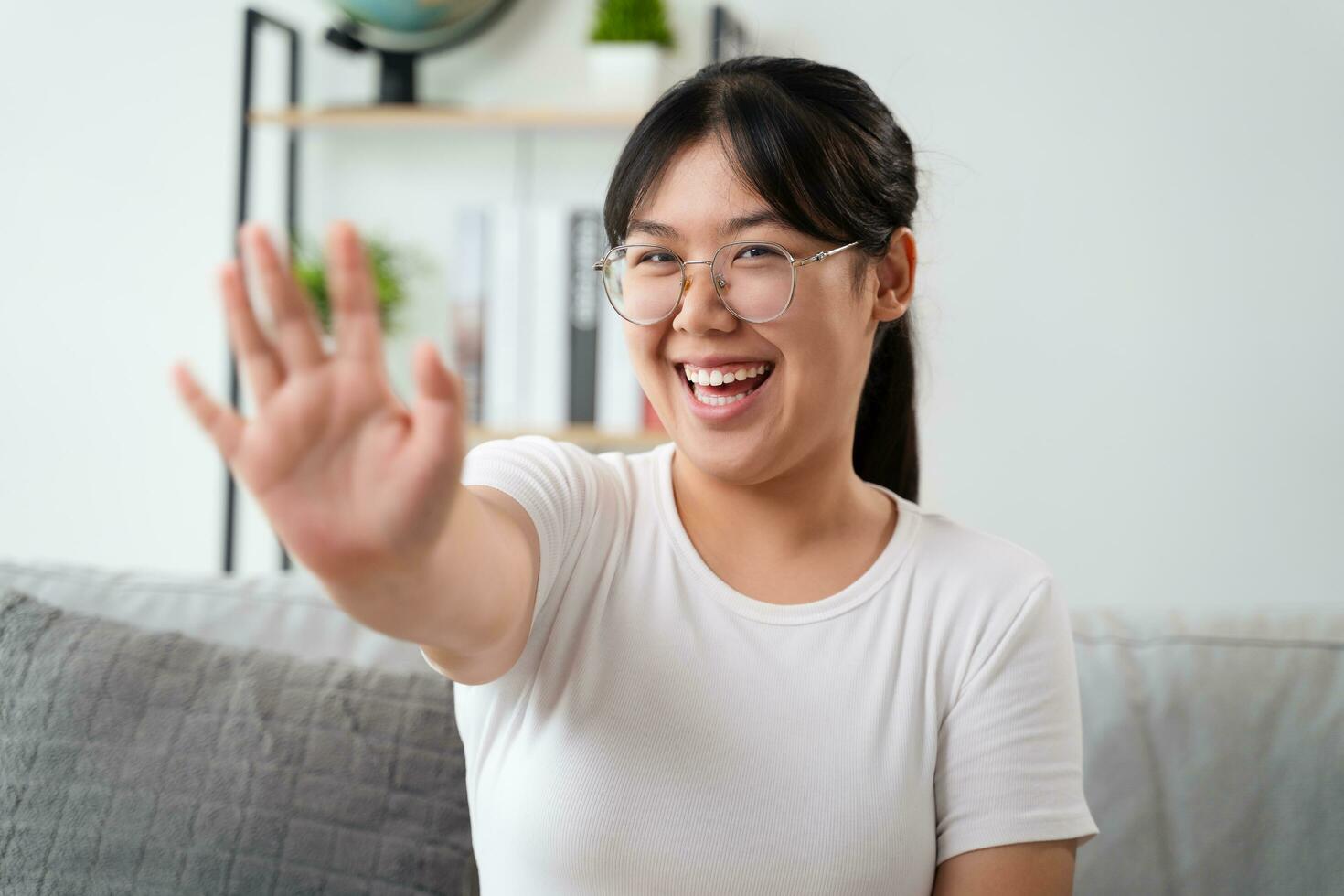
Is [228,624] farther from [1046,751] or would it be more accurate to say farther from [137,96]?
[137,96]

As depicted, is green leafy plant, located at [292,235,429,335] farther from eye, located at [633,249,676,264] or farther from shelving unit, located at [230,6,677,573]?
eye, located at [633,249,676,264]

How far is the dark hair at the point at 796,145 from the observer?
41.1 inches

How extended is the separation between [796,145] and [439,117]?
1255 millimetres

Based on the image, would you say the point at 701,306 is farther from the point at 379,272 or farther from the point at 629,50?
the point at 379,272

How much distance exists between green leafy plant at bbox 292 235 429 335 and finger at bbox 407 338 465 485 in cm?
155

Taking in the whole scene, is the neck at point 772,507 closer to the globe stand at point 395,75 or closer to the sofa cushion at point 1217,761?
the sofa cushion at point 1217,761

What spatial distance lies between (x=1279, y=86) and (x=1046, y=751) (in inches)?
58.1

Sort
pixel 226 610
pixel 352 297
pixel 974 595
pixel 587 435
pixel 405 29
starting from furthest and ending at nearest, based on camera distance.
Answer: pixel 405 29 < pixel 587 435 < pixel 226 610 < pixel 974 595 < pixel 352 297

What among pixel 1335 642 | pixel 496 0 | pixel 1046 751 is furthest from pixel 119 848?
pixel 496 0

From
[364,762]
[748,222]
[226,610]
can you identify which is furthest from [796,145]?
[226,610]

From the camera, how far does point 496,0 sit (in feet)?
7.47

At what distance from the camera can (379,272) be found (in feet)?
7.49

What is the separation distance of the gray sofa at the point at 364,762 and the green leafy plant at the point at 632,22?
1188 millimetres

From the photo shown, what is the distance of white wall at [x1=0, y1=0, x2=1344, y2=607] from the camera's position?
6.92ft
